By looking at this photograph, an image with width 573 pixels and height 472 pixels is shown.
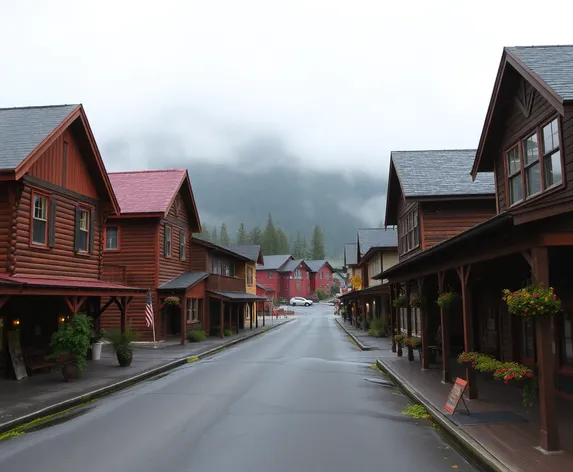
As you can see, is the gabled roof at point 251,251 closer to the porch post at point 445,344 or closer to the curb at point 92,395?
the curb at point 92,395

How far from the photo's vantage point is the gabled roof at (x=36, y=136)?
15516mm

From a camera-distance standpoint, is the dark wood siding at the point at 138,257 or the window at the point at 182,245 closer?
the dark wood siding at the point at 138,257

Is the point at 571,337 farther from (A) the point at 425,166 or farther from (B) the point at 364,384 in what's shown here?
(A) the point at 425,166

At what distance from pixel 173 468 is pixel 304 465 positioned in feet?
5.91

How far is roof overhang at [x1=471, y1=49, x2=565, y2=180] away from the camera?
36.7 feet

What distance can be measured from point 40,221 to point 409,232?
50.2 ft

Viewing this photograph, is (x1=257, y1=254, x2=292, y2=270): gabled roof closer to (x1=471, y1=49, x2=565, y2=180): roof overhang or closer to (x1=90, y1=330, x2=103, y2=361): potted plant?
(x1=90, y1=330, x2=103, y2=361): potted plant

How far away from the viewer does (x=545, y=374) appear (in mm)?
7496

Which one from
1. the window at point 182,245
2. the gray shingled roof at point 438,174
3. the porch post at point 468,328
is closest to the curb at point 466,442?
the porch post at point 468,328

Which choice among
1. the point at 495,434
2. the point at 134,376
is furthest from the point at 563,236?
the point at 134,376

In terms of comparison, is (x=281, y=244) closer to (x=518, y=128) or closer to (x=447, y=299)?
(x=518, y=128)

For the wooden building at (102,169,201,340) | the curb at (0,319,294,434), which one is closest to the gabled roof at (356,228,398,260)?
the wooden building at (102,169,201,340)

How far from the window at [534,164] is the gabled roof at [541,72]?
2.60 feet

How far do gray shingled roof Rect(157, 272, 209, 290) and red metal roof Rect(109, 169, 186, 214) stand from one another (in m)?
4.20
